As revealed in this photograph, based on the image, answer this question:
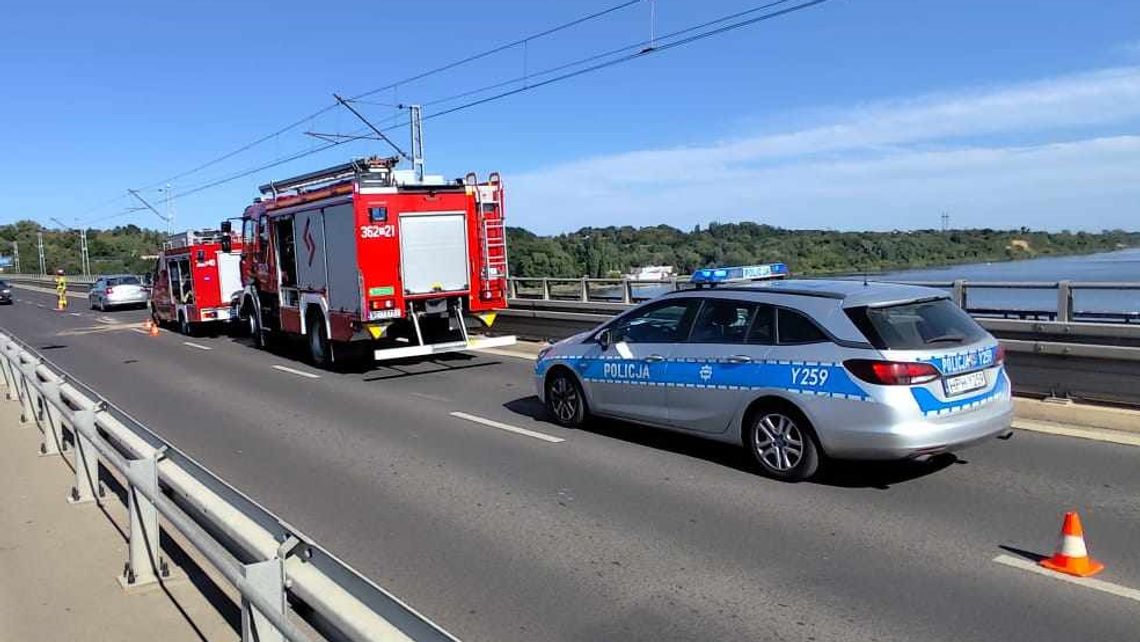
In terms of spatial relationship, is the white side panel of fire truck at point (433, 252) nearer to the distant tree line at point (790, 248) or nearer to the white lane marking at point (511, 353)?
the white lane marking at point (511, 353)

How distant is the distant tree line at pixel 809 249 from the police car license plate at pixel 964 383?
4.05 meters

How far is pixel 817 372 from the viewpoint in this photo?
6.53 meters

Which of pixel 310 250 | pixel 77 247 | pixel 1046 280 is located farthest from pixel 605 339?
pixel 77 247

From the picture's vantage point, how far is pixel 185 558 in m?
5.11

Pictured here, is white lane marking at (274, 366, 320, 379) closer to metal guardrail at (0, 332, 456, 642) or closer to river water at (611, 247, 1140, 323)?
river water at (611, 247, 1140, 323)

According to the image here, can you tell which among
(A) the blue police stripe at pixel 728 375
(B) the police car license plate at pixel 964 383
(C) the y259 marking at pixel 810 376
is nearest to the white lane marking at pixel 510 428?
(A) the blue police stripe at pixel 728 375

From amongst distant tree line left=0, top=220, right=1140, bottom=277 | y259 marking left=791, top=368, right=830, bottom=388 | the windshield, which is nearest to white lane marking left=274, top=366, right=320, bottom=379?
distant tree line left=0, top=220, right=1140, bottom=277

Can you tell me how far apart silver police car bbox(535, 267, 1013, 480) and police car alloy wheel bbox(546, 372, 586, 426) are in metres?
0.85

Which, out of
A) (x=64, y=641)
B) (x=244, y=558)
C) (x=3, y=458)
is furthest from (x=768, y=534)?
(x=3, y=458)

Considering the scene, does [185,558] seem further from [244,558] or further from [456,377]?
[456,377]

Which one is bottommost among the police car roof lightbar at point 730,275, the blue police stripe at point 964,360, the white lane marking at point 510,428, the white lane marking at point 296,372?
the white lane marking at point 510,428

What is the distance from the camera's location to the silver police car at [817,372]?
20.4 feet

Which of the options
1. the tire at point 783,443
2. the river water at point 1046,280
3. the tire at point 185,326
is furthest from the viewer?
the tire at point 185,326

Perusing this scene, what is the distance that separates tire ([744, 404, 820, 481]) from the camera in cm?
661
